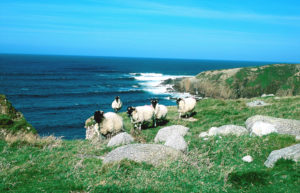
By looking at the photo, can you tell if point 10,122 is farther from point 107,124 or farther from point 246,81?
point 246,81

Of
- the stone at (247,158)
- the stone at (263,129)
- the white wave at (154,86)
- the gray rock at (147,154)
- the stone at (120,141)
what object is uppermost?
the stone at (263,129)

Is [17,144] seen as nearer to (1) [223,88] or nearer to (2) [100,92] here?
(1) [223,88]

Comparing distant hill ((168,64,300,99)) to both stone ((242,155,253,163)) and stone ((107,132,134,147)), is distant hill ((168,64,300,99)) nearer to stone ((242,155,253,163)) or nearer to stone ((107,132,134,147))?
stone ((242,155,253,163))

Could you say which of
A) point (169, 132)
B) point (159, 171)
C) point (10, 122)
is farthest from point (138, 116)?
point (159, 171)

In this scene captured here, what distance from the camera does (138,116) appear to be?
70.3ft

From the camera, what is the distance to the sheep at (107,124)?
1700 cm

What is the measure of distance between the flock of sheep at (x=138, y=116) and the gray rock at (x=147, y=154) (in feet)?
21.6

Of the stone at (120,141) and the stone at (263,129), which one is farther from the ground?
the stone at (263,129)

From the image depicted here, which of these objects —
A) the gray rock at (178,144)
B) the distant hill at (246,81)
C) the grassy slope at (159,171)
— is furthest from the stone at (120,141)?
the distant hill at (246,81)

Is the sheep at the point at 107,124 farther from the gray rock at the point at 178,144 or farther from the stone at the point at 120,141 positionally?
the gray rock at the point at 178,144

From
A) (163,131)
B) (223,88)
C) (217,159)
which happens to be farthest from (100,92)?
(217,159)

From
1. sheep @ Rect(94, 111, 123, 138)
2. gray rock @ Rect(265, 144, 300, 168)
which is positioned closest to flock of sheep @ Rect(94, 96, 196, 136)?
sheep @ Rect(94, 111, 123, 138)

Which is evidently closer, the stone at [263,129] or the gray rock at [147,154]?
the gray rock at [147,154]

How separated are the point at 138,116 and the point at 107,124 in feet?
15.1
